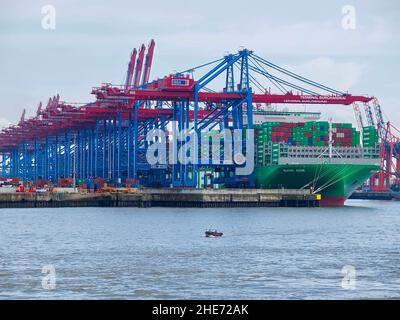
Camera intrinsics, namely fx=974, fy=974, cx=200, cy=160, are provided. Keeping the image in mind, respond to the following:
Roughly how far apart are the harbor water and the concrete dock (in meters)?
35.5

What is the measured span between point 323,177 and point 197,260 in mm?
76845

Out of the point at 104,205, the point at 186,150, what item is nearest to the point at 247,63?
the point at 186,150

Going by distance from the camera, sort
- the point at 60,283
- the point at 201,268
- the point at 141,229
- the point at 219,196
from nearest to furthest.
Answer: the point at 60,283 < the point at 201,268 < the point at 141,229 < the point at 219,196

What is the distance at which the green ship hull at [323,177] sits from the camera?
124m

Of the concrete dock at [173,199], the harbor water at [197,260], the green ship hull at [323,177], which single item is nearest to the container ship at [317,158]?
the green ship hull at [323,177]

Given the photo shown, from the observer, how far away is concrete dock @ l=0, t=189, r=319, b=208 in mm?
118688

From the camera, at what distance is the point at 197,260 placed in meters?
48.3

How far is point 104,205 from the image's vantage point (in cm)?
12181

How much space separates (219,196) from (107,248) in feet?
209

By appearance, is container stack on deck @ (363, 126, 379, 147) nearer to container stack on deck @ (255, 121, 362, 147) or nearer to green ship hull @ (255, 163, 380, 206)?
container stack on deck @ (255, 121, 362, 147)

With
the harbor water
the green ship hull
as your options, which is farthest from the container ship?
the harbor water

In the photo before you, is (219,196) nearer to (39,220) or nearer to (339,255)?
(39,220)

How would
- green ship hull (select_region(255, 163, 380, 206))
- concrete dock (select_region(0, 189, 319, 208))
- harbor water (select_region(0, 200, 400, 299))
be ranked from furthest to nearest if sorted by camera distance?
1. green ship hull (select_region(255, 163, 380, 206))
2. concrete dock (select_region(0, 189, 319, 208))
3. harbor water (select_region(0, 200, 400, 299))

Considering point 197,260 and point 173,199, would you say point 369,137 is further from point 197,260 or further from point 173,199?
point 197,260
